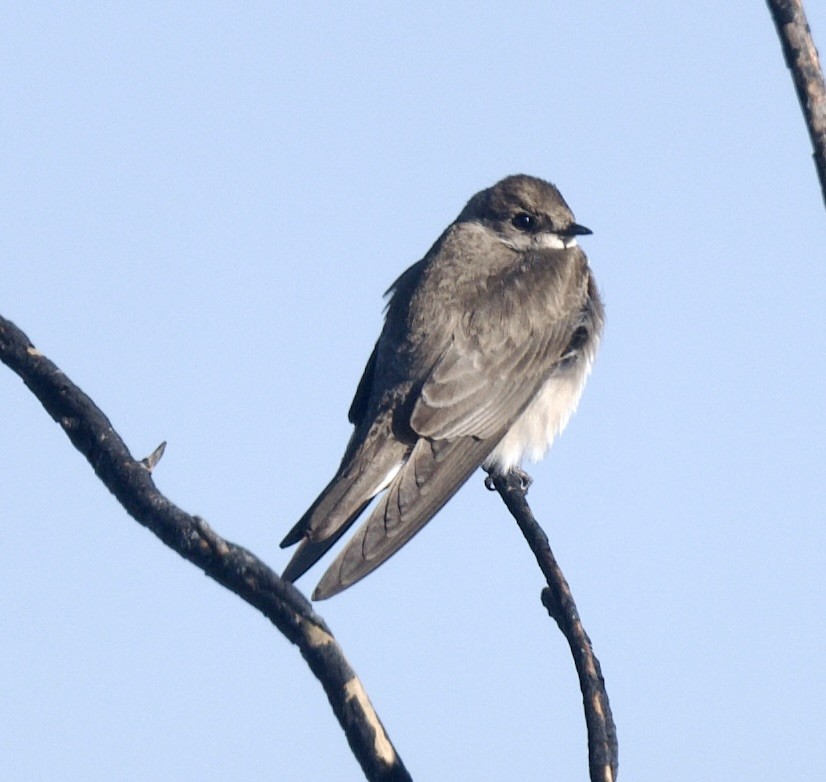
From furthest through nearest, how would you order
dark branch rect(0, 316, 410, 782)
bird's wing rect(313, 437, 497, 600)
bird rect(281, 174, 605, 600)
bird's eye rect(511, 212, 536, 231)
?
bird's eye rect(511, 212, 536, 231), bird rect(281, 174, 605, 600), bird's wing rect(313, 437, 497, 600), dark branch rect(0, 316, 410, 782)

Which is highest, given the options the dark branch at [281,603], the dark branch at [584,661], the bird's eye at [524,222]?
the bird's eye at [524,222]

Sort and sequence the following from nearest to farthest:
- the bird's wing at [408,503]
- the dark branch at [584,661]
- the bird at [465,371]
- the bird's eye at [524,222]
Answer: the dark branch at [584,661] → the bird's wing at [408,503] → the bird at [465,371] → the bird's eye at [524,222]

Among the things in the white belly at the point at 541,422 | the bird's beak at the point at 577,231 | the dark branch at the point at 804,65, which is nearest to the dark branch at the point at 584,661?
the dark branch at the point at 804,65

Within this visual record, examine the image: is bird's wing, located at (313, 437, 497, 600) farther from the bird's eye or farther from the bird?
the bird's eye

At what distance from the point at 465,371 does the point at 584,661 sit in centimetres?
351

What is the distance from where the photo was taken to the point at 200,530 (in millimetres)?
3121

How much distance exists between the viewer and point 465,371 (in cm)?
709

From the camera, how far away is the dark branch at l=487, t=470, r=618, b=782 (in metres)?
3.40

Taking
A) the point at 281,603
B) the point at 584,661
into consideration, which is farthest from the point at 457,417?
the point at 281,603

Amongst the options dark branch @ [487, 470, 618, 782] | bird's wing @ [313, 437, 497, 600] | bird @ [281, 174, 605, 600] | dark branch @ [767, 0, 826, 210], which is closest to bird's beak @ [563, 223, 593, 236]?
bird @ [281, 174, 605, 600]

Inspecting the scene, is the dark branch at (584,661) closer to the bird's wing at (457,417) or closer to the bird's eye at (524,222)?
the bird's wing at (457,417)

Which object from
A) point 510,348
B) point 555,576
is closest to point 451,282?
point 510,348

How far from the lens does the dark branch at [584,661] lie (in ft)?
11.1

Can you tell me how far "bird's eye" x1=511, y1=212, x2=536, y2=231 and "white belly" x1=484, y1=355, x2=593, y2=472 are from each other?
95 cm
